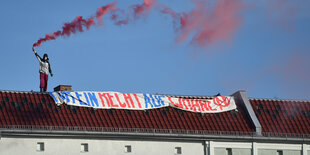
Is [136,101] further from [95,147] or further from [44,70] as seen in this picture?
[44,70]

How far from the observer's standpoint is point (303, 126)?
114 metres

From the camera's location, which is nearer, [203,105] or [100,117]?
[100,117]

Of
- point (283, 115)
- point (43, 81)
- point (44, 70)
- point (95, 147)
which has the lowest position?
point (95, 147)

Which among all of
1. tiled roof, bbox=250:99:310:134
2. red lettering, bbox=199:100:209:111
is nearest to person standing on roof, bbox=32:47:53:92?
red lettering, bbox=199:100:209:111

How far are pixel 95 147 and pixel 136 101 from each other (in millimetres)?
8963

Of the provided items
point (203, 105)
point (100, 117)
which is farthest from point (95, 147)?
point (203, 105)

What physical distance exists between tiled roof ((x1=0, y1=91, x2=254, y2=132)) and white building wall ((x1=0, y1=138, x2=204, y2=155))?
1.88m

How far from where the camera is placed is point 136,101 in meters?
111

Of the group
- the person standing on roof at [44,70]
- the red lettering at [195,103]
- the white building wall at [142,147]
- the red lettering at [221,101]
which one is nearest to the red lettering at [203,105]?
the red lettering at [195,103]

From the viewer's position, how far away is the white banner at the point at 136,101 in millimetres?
108812

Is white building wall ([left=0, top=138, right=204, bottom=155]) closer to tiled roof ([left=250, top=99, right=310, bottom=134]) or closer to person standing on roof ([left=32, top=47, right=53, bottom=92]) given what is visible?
tiled roof ([left=250, top=99, right=310, bottom=134])

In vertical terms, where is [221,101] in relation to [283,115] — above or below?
above

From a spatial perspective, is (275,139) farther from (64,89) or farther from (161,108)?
(64,89)

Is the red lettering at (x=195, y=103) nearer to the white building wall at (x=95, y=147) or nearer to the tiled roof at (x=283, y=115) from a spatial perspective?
the white building wall at (x=95, y=147)
